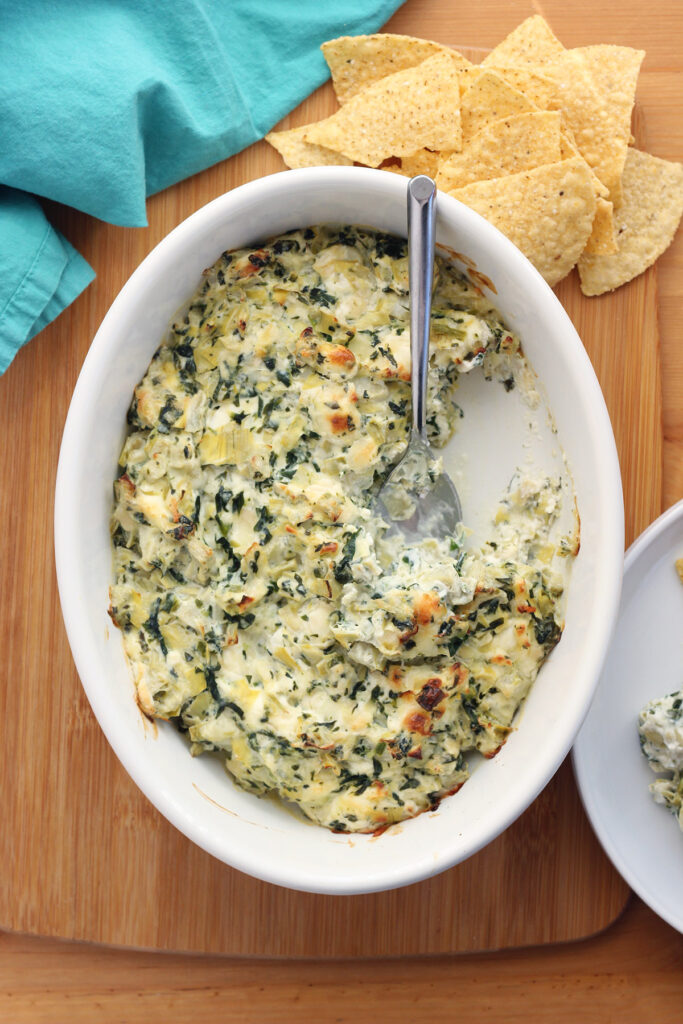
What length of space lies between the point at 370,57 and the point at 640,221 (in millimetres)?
621

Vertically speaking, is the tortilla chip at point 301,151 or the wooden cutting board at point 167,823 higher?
the tortilla chip at point 301,151

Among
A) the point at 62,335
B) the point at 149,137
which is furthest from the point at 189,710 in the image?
the point at 149,137

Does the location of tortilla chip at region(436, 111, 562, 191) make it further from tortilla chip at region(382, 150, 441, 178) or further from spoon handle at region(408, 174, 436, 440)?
spoon handle at region(408, 174, 436, 440)

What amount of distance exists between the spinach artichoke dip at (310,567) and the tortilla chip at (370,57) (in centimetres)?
41

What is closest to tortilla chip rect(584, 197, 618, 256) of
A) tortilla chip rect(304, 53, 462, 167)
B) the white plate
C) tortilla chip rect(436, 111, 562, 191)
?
tortilla chip rect(436, 111, 562, 191)

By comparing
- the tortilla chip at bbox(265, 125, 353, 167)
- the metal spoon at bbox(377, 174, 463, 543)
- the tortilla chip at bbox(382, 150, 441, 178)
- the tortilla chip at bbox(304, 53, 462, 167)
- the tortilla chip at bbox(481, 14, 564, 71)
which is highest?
the tortilla chip at bbox(481, 14, 564, 71)

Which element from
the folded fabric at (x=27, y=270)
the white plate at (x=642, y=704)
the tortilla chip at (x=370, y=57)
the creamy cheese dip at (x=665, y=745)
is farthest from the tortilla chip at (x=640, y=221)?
the folded fabric at (x=27, y=270)

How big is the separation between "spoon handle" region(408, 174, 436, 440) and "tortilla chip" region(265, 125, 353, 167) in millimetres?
389

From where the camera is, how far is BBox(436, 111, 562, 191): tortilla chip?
1.63 metres

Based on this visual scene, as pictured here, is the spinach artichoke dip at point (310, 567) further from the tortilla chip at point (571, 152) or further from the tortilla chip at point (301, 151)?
the tortilla chip at point (571, 152)

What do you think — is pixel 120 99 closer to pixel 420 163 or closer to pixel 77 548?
pixel 420 163

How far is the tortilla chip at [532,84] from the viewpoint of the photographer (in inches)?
65.6

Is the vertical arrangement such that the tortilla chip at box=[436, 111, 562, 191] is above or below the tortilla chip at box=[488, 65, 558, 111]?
below

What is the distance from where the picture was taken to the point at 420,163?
5.64 ft
